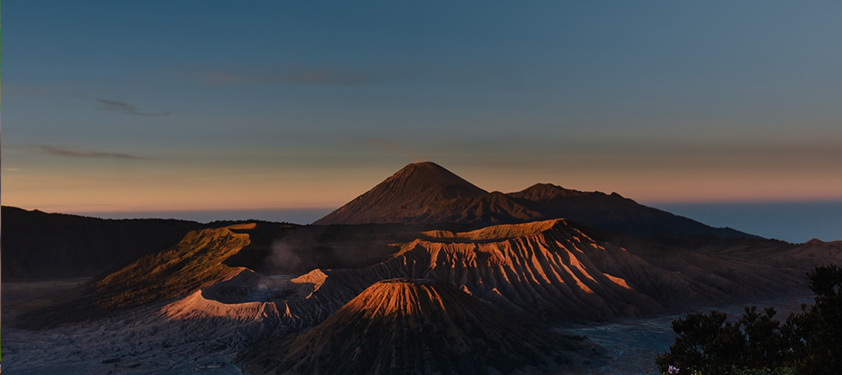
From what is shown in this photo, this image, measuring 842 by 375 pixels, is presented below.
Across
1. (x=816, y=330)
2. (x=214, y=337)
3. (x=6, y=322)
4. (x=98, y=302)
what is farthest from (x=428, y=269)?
(x=816, y=330)

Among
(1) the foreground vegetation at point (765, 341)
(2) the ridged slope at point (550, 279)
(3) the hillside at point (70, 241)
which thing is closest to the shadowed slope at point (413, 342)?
(2) the ridged slope at point (550, 279)

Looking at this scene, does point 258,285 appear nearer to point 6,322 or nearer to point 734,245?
point 6,322

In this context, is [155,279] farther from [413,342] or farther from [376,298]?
[413,342]

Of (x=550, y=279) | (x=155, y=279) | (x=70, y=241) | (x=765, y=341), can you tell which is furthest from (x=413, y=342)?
(x=70, y=241)

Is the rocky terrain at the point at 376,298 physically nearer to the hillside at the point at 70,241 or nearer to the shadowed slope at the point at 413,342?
the shadowed slope at the point at 413,342

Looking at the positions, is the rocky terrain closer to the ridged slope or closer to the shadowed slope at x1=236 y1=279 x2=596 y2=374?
the shadowed slope at x1=236 y1=279 x2=596 y2=374

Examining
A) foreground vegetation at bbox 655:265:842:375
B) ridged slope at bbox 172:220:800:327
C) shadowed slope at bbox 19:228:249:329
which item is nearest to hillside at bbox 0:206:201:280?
shadowed slope at bbox 19:228:249:329
